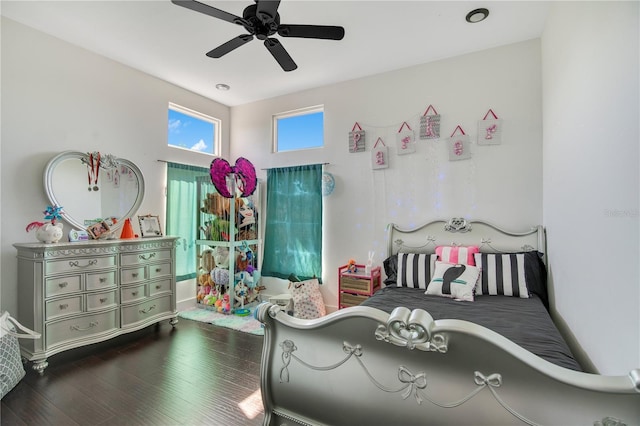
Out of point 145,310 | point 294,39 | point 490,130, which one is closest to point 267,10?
point 294,39

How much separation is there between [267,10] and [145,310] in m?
3.06

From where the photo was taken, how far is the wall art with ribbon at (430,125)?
329 centimetres

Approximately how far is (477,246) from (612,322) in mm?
1818

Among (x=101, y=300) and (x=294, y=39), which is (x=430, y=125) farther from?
(x=101, y=300)

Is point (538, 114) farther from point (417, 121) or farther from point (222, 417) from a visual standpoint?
point (222, 417)

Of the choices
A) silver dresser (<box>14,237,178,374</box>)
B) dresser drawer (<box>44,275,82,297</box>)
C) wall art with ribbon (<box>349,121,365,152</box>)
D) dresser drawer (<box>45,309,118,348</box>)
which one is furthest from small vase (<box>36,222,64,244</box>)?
wall art with ribbon (<box>349,121,365,152</box>)

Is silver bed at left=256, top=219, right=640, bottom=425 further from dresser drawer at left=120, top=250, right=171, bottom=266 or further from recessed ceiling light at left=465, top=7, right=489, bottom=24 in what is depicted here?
→ recessed ceiling light at left=465, top=7, right=489, bottom=24

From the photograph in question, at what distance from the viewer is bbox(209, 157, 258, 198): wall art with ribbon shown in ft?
12.0

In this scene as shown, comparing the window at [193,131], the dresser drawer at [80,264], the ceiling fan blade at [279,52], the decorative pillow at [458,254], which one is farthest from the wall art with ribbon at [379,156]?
the dresser drawer at [80,264]

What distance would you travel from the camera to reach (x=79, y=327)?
2674 millimetres

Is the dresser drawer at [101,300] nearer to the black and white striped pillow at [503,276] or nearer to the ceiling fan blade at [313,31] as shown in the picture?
the ceiling fan blade at [313,31]

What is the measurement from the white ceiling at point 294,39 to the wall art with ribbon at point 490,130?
0.75m

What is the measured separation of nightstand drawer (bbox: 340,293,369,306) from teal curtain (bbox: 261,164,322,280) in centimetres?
60

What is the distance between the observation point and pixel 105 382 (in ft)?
7.52
